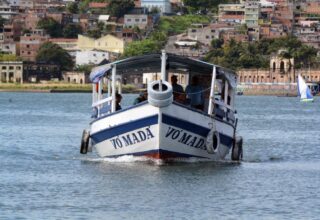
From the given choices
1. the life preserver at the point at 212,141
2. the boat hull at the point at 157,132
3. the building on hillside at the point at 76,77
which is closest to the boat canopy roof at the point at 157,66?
the boat hull at the point at 157,132

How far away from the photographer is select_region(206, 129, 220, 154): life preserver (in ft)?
136

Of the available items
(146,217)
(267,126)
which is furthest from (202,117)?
(267,126)

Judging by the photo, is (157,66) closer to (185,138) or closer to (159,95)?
(185,138)

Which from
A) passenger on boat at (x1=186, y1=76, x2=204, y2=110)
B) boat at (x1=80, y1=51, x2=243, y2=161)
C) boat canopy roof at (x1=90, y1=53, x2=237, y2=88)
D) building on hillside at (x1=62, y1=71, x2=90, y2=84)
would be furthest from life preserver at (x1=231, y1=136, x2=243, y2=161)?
building on hillside at (x1=62, y1=71, x2=90, y2=84)

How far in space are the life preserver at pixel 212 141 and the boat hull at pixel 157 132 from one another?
10 centimetres

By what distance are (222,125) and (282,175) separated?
6.53ft

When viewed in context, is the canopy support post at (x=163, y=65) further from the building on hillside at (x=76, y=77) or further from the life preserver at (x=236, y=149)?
the building on hillside at (x=76, y=77)

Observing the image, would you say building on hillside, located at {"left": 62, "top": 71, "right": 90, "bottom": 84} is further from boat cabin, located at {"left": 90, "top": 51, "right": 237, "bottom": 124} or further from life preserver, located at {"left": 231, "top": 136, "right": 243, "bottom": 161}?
life preserver, located at {"left": 231, "top": 136, "right": 243, "bottom": 161}

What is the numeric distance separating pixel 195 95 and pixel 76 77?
154191mm

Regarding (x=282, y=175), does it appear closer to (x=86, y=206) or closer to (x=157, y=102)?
(x=157, y=102)

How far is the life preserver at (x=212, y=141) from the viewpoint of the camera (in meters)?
41.3

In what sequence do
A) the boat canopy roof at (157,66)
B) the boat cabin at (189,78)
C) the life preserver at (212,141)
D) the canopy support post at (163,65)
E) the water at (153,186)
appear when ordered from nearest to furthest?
the water at (153,186), the canopy support post at (163,65), the life preserver at (212,141), the boat cabin at (189,78), the boat canopy roof at (157,66)

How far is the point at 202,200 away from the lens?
35.4 metres

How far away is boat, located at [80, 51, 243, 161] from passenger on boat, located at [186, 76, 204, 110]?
0.64 ft
